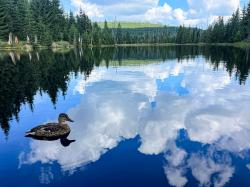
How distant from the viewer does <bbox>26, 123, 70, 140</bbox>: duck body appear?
685 inches

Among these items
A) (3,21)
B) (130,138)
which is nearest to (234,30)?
(3,21)

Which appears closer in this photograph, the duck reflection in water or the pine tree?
the duck reflection in water

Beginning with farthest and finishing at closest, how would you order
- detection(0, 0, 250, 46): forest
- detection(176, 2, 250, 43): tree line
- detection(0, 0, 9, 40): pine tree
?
detection(176, 2, 250, 43): tree line
detection(0, 0, 250, 46): forest
detection(0, 0, 9, 40): pine tree

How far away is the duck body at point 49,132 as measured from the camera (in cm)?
1741

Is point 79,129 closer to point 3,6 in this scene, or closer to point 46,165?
point 46,165

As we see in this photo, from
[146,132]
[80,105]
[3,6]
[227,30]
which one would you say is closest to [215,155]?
[146,132]

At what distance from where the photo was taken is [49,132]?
17.4m

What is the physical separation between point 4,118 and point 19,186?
36.4 ft

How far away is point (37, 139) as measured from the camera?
17453 millimetres

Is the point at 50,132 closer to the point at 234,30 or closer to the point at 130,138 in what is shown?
the point at 130,138

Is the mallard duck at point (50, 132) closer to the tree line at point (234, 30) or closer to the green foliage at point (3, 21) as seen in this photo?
the green foliage at point (3, 21)

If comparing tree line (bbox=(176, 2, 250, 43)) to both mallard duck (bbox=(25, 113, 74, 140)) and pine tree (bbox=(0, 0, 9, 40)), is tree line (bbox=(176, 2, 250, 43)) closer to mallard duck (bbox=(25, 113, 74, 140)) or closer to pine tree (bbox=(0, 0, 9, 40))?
pine tree (bbox=(0, 0, 9, 40))

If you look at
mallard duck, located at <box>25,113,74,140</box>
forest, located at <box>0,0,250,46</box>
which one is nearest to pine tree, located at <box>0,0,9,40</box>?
forest, located at <box>0,0,250,46</box>

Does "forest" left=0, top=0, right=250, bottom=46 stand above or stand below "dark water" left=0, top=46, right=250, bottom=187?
above
